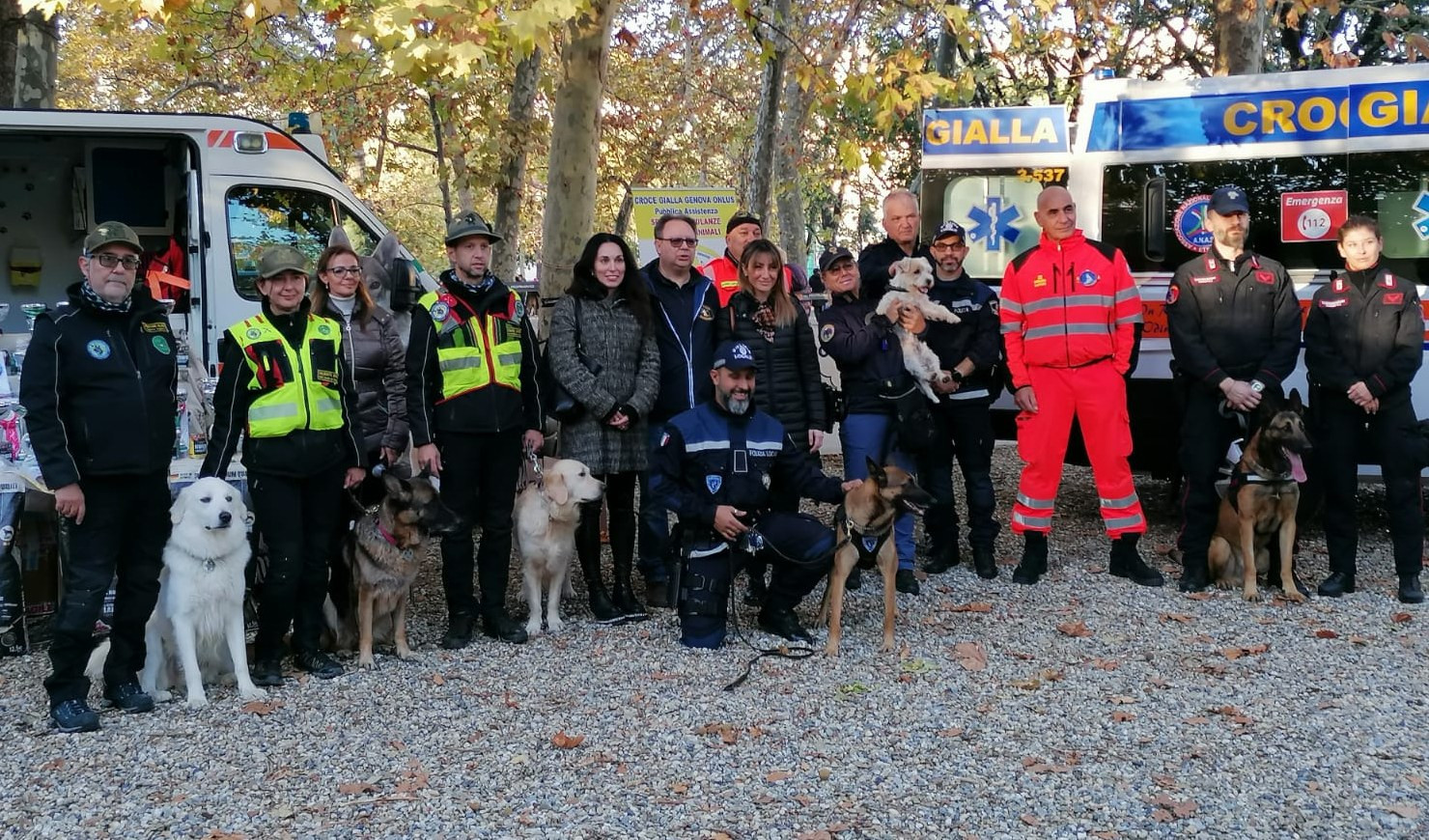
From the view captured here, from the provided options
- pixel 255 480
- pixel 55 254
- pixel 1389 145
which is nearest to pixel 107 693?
pixel 255 480

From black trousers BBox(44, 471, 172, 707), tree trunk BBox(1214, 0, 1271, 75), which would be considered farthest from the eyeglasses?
tree trunk BBox(1214, 0, 1271, 75)

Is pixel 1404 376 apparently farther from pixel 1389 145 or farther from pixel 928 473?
pixel 928 473

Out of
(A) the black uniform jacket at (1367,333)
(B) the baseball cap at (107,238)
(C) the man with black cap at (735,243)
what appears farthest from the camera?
(C) the man with black cap at (735,243)

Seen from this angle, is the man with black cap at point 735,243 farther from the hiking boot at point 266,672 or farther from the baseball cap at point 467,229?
the hiking boot at point 266,672

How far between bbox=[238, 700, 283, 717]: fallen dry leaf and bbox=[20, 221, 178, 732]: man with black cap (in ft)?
1.32

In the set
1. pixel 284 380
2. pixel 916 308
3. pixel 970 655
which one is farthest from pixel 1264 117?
pixel 284 380

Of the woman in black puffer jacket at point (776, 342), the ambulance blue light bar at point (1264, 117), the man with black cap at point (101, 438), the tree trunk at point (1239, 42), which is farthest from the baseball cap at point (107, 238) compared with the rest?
the tree trunk at point (1239, 42)

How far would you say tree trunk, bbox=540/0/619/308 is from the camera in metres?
9.41

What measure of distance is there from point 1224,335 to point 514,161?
9926 millimetres

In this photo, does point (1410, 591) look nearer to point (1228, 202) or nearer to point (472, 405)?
point (1228, 202)

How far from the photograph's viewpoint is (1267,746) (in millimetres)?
4324

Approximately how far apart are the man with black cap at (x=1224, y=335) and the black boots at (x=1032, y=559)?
2.59 feet

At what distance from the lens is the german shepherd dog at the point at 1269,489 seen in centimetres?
629

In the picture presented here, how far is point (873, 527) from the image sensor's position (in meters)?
5.60
